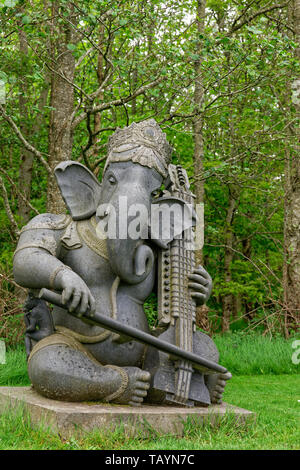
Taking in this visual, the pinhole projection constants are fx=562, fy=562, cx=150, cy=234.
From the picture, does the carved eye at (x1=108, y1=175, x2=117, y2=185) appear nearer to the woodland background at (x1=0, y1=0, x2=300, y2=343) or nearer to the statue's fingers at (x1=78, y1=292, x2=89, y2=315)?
the statue's fingers at (x1=78, y1=292, x2=89, y2=315)

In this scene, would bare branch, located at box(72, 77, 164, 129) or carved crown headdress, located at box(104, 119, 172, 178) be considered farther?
bare branch, located at box(72, 77, 164, 129)

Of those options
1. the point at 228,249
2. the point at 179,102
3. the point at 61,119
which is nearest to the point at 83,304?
the point at 61,119

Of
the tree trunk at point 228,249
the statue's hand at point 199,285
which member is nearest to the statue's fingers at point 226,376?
the statue's hand at point 199,285

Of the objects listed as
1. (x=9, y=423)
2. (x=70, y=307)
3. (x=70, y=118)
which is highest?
(x=70, y=118)

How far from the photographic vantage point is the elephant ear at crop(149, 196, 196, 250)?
348cm

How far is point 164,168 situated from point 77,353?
4.19 feet

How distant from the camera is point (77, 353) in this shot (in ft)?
10.0

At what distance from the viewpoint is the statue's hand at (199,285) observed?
3.52 meters

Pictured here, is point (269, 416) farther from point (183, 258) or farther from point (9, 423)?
point (9, 423)

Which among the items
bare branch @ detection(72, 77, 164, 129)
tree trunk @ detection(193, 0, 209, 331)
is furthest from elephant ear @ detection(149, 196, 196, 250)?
tree trunk @ detection(193, 0, 209, 331)

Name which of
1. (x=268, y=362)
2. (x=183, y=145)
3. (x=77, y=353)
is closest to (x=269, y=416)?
(x=77, y=353)

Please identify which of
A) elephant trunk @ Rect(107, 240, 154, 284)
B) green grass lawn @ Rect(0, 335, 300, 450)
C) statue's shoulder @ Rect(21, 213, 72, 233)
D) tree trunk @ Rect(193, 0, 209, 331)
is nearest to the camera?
green grass lawn @ Rect(0, 335, 300, 450)

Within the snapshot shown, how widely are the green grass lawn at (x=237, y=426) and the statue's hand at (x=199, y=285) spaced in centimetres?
77

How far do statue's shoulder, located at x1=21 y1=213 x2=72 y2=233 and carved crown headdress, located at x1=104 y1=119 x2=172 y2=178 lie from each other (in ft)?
1.44
